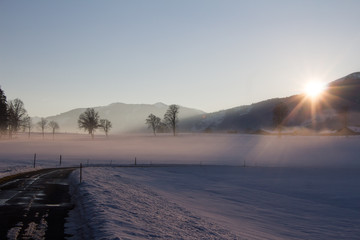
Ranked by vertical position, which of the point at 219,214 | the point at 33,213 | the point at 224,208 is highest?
the point at 33,213

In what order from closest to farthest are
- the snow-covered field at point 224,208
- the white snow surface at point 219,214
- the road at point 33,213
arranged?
1. the road at point 33,213
2. the white snow surface at point 219,214
3. the snow-covered field at point 224,208

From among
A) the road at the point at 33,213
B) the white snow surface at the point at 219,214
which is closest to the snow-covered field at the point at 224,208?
the white snow surface at the point at 219,214

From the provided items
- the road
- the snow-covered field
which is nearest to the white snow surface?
the snow-covered field

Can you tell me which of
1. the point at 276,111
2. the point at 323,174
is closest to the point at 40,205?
the point at 323,174

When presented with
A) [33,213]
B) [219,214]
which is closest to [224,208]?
[219,214]

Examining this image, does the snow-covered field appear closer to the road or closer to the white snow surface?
Result: the white snow surface

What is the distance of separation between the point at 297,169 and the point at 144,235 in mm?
41895

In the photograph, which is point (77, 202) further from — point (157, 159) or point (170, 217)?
point (157, 159)

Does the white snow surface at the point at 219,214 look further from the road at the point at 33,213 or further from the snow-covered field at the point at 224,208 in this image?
the road at the point at 33,213

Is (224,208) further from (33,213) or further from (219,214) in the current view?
(33,213)

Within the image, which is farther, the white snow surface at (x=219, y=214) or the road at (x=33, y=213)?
the white snow surface at (x=219, y=214)

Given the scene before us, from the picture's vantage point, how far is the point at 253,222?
1443 centimetres

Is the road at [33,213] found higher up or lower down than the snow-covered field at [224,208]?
higher up

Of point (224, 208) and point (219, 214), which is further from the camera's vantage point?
point (224, 208)
